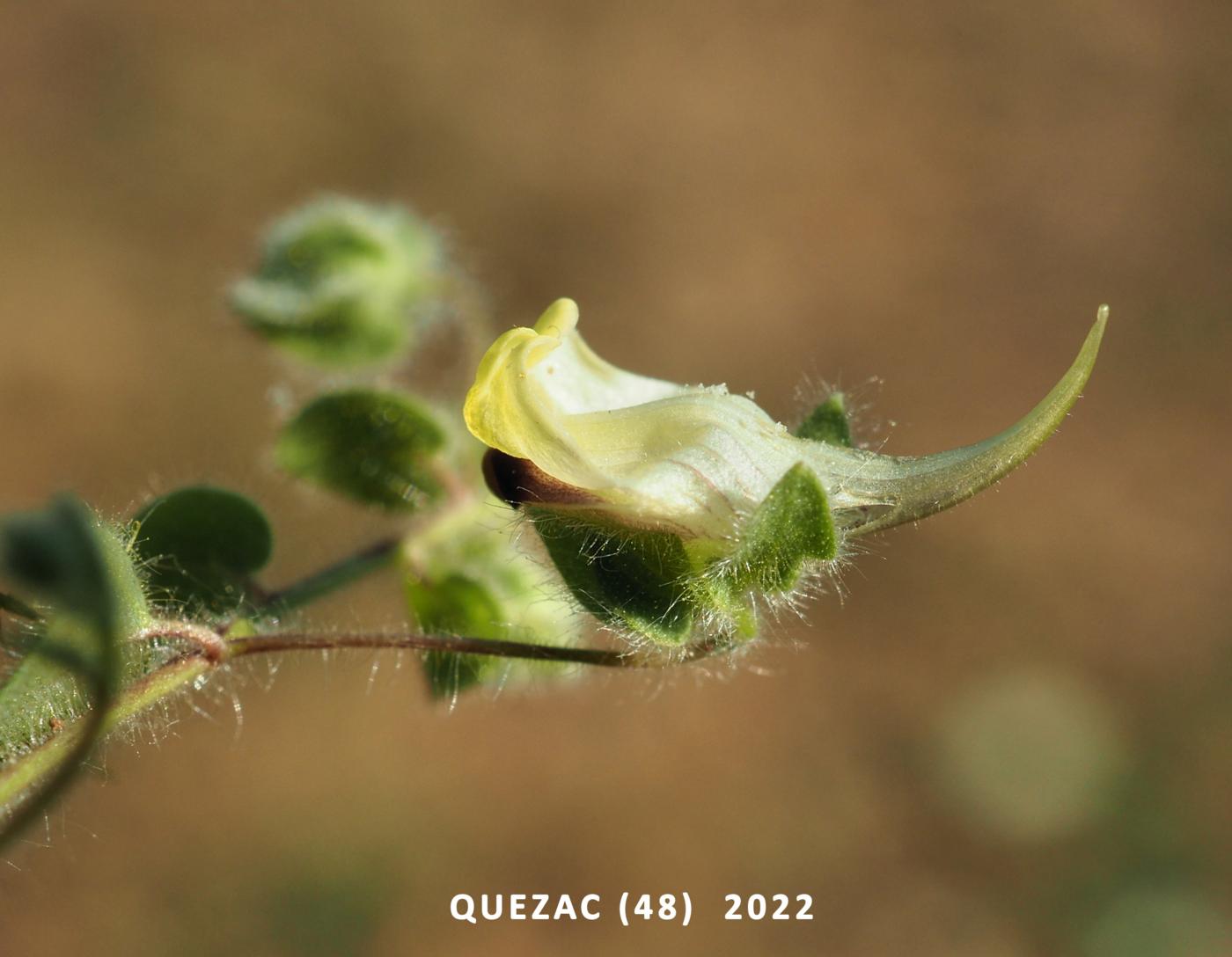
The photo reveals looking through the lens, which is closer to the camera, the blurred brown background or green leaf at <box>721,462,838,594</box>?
green leaf at <box>721,462,838,594</box>

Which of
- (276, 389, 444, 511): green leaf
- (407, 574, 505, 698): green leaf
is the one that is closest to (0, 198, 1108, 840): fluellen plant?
(407, 574, 505, 698): green leaf

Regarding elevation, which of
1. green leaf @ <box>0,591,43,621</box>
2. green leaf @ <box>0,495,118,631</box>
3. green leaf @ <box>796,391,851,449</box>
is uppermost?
green leaf @ <box>796,391,851,449</box>

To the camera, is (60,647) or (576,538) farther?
(576,538)

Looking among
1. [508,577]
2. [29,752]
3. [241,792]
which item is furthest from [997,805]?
[29,752]

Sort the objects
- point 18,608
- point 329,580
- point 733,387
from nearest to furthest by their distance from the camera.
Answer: point 18,608
point 329,580
point 733,387

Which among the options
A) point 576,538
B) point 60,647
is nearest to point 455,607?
point 576,538

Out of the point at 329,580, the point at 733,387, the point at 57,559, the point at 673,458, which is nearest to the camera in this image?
the point at 57,559

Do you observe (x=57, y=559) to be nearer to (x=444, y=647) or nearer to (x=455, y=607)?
(x=444, y=647)

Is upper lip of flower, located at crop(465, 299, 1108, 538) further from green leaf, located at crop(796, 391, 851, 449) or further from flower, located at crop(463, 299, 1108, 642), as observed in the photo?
green leaf, located at crop(796, 391, 851, 449)
